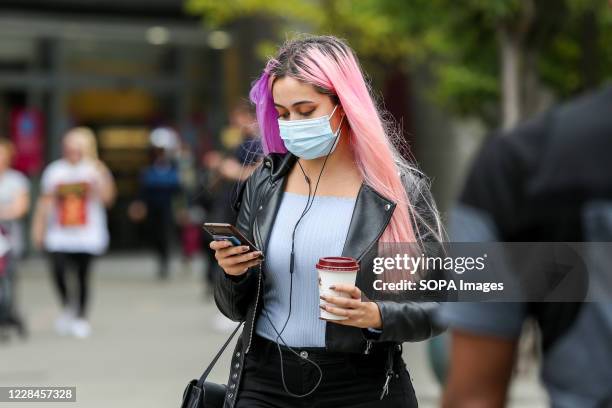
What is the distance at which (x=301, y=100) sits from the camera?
11.2 feet

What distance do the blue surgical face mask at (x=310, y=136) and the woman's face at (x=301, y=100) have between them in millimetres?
21

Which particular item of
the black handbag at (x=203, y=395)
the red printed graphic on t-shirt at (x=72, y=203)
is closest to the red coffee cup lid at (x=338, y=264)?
the black handbag at (x=203, y=395)

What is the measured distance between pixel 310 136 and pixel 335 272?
50cm

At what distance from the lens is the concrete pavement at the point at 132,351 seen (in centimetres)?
812

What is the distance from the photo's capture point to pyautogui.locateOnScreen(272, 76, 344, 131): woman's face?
341 centimetres

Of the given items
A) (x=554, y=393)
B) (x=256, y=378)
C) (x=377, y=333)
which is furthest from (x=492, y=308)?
(x=256, y=378)

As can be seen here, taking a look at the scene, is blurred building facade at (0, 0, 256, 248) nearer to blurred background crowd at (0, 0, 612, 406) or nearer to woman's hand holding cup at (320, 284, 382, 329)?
blurred background crowd at (0, 0, 612, 406)

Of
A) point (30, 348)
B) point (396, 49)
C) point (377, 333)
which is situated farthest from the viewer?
point (396, 49)

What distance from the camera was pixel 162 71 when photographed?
19.8 m

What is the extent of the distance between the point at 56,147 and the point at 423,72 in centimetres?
640

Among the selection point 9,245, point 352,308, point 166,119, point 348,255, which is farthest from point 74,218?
point 166,119

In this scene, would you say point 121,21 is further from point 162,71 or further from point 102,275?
point 102,275

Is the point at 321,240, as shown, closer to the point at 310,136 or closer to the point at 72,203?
the point at 310,136

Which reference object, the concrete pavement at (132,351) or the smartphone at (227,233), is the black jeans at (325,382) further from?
the concrete pavement at (132,351)
